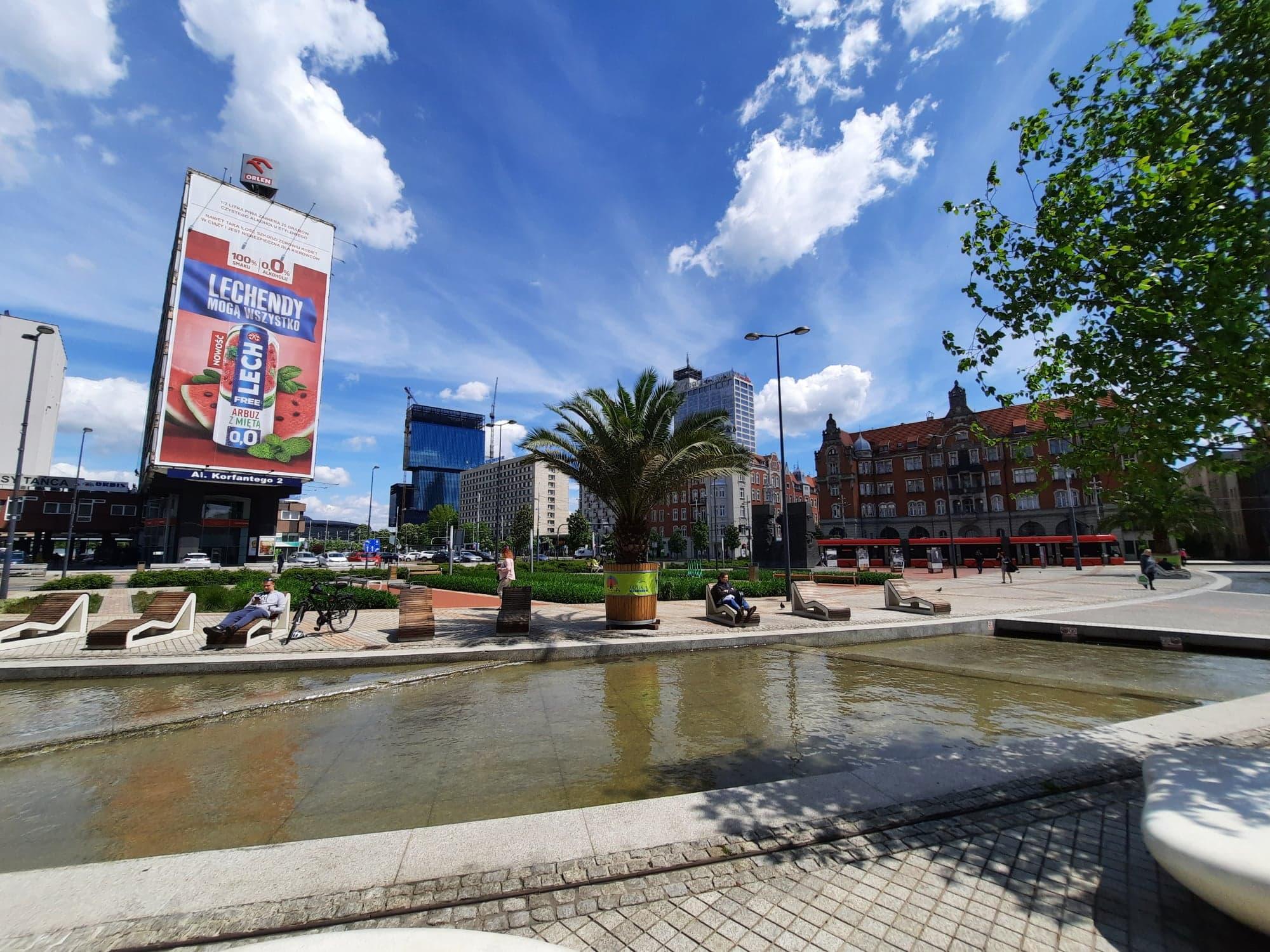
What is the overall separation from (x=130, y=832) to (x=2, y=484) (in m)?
73.7

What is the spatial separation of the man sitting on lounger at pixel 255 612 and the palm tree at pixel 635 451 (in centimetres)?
611

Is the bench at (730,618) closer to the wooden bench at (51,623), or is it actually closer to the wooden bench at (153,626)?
the wooden bench at (153,626)

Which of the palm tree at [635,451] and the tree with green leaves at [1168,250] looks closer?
the tree with green leaves at [1168,250]

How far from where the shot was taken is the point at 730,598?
44.5 feet

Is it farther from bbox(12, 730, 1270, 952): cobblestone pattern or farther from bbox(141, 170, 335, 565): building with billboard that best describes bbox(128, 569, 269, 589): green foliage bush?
bbox(141, 170, 335, 565): building with billboard

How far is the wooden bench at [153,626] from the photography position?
958 centimetres

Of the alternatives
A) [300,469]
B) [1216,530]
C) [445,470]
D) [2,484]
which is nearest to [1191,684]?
[300,469]

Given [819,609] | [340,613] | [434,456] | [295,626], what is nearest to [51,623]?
[295,626]

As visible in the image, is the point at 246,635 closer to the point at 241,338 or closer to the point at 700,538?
the point at 241,338

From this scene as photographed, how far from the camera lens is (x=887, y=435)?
7525 cm

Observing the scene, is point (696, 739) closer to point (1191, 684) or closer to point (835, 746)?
point (835, 746)

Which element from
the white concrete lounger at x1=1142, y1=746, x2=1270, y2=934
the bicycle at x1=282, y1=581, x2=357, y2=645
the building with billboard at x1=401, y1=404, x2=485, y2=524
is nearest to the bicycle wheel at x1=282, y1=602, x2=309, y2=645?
the bicycle at x1=282, y1=581, x2=357, y2=645

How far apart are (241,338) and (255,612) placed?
148 ft

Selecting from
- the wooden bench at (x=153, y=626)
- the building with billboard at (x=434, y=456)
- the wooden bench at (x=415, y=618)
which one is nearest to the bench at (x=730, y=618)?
the wooden bench at (x=415, y=618)
